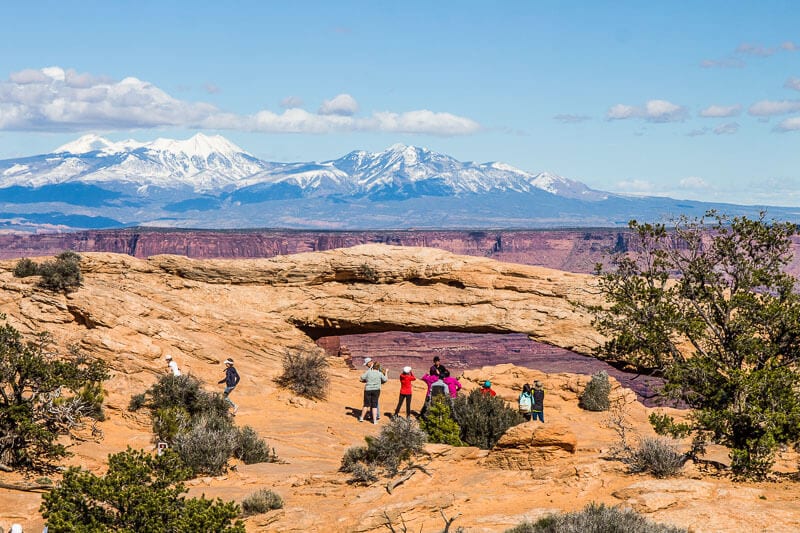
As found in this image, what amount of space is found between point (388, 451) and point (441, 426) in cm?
287

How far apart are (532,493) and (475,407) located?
5.50 meters

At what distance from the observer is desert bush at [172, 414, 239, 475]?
14.8m

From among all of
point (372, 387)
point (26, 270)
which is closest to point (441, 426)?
point (372, 387)

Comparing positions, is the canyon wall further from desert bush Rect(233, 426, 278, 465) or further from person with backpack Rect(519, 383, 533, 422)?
desert bush Rect(233, 426, 278, 465)

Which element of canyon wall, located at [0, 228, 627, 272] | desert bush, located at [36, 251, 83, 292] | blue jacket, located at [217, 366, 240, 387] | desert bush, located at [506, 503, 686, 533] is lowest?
canyon wall, located at [0, 228, 627, 272]

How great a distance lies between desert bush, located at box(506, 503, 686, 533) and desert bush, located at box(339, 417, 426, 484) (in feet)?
12.5

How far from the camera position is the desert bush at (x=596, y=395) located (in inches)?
1034

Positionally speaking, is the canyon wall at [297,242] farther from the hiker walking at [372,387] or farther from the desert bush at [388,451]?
the desert bush at [388,451]

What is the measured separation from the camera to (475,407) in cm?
1767

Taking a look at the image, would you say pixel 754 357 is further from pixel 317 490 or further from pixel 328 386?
pixel 328 386

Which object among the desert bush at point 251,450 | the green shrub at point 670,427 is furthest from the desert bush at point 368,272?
the green shrub at point 670,427

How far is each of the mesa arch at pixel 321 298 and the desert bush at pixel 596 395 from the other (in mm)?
1854

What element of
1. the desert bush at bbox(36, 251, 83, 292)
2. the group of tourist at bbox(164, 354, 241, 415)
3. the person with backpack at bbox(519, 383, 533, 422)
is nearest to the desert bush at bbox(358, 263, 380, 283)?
the group of tourist at bbox(164, 354, 241, 415)

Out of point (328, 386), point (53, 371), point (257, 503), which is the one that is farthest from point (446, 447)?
point (328, 386)
